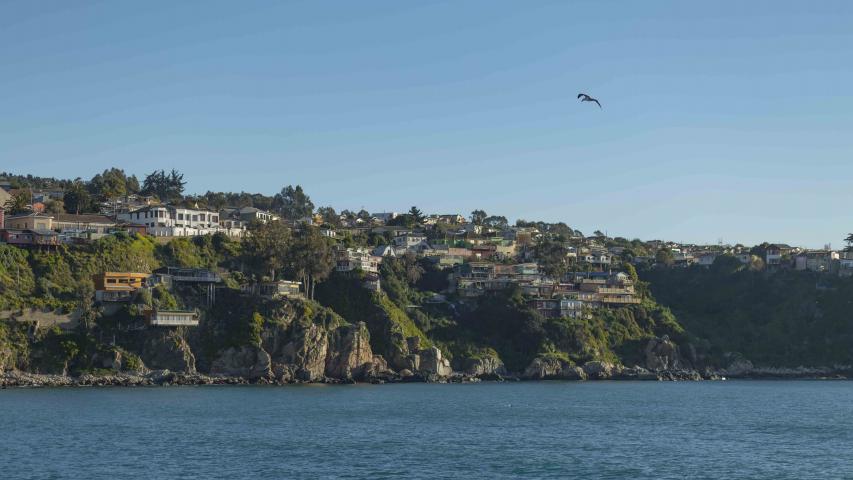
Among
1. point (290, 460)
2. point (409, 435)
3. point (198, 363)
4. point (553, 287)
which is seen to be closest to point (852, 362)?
point (553, 287)

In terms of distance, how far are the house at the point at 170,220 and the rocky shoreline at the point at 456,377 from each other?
2812cm

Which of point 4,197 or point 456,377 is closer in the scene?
point 456,377

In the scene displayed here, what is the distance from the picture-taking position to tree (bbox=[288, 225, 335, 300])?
112500 millimetres

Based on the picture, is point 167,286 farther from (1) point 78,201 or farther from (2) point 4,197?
(2) point 4,197

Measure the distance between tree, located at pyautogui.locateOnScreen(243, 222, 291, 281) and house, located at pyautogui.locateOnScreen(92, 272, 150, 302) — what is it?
14392mm

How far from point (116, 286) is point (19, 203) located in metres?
31.2

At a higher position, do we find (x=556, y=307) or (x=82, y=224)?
(x=82, y=224)

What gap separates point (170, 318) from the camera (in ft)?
325

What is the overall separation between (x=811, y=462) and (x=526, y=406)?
30.2 meters

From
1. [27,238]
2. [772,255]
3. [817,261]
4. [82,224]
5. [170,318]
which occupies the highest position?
[772,255]

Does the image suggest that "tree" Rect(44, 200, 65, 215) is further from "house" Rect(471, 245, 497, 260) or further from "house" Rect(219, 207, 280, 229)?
"house" Rect(471, 245, 497, 260)

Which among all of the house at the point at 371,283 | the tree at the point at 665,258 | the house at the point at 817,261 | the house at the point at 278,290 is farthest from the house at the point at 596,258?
the house at the point at 278,290

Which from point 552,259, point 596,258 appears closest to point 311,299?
point 552,259

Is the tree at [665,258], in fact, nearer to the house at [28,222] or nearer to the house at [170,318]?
the house at [170,318]
